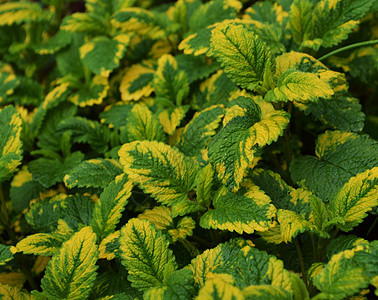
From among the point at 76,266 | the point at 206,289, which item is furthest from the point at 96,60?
the point at 206,289

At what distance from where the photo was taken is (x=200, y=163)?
130cm

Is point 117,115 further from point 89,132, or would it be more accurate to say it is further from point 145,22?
point 145,22

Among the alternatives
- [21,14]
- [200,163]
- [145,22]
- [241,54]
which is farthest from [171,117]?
[21,14]

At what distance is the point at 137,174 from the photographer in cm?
118

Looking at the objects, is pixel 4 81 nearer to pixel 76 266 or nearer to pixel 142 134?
pixel 142 134

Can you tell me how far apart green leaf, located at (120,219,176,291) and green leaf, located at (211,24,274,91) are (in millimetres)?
532

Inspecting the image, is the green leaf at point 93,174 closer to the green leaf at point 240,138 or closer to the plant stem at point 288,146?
the green leaf at point 240,138

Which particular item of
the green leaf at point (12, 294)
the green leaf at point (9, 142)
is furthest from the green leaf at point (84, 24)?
the green leaf at point (12, 294)

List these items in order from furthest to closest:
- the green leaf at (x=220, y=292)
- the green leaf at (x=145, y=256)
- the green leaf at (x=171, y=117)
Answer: the green leaf at (x=171, y=117), the green leaf at (x=145, y=256), the green leaf at (x=220, y=292)

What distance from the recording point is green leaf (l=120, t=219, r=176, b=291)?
3.43ft

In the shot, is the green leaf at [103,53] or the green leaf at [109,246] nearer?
the green leaf at [109,246]

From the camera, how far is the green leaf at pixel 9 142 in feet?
4.32

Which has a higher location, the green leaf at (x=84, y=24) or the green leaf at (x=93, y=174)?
the green leaf at (x=84, y=24)

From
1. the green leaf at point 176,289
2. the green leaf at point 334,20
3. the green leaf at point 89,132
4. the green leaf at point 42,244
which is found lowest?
the green leaf at point 176,289
